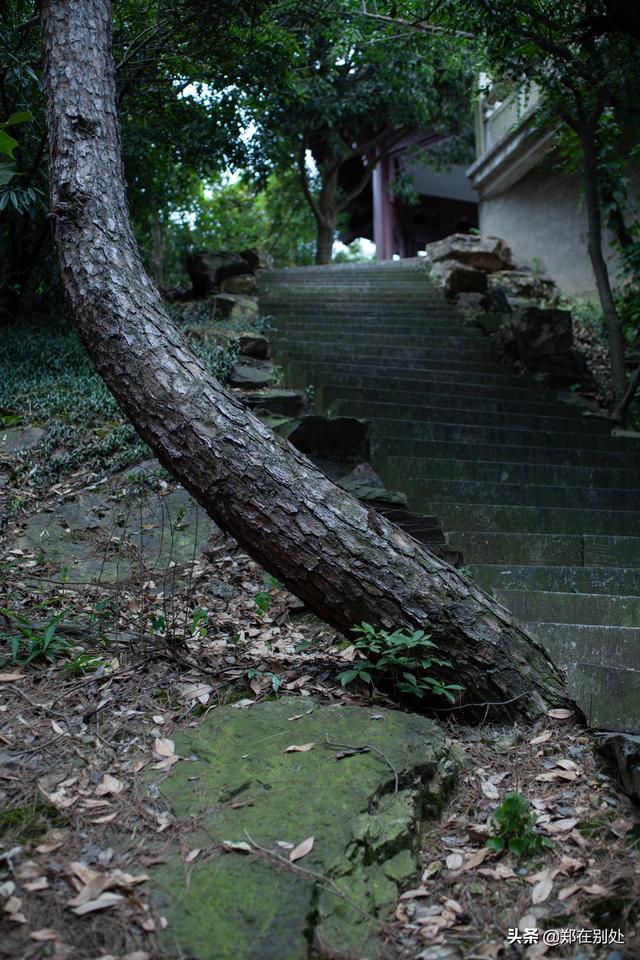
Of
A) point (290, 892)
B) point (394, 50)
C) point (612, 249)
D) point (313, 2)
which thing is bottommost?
point (290, 892)

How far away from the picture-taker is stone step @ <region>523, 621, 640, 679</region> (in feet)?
9.89

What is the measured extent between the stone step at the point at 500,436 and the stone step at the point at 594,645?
2.34 metres

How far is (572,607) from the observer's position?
3.49 metres

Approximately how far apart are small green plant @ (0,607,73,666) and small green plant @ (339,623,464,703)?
1.13 metres

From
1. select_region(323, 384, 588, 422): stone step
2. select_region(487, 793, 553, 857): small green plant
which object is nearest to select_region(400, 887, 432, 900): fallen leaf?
select_region(487, 793, 553, 857): small green plant

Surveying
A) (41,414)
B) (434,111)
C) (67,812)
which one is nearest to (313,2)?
(41,414)

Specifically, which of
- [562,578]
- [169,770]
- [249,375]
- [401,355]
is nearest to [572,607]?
[562,578]

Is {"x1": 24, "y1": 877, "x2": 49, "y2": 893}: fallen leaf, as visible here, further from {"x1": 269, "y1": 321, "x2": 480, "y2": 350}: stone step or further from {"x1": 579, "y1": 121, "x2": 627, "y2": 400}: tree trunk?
{"x1": 579, "y1": 121, "x2": 627, "y2": 400}: tree trunk

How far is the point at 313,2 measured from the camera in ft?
22.8

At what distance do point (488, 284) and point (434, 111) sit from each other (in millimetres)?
5649

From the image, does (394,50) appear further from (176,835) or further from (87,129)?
(176,835)

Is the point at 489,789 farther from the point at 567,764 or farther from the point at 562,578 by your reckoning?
the point at 562,578

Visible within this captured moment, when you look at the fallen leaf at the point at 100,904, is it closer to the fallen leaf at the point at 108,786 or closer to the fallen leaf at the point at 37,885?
the fallen leaf at the point at 37,885

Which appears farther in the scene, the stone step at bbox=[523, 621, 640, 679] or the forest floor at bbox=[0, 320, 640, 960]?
the stone step at bbox=[523, 621, 640, 679]
